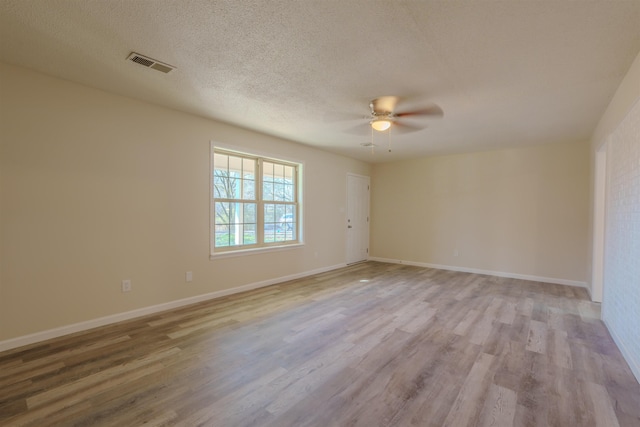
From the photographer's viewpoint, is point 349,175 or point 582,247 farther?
point 349,175

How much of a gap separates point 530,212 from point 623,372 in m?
3.56

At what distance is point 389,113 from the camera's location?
3.43m

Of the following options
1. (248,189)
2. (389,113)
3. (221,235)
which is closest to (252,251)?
(221,235)

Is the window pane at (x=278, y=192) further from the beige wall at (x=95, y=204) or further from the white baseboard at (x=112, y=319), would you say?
the white baseboard at (x=112, y=319)

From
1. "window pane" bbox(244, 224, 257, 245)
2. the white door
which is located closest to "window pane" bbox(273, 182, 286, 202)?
"window pane" bbox(244, 224, 257, 245)

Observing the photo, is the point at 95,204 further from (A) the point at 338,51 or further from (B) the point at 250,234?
(A) the point at 338,51

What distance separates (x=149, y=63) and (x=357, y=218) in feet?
17.1

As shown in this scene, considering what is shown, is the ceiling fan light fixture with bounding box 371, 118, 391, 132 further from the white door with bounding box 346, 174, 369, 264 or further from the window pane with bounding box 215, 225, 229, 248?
the white door with bounding box 346, 174, 369, 264

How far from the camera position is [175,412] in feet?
5.85

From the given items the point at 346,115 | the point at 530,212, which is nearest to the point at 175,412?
the point at 346,115

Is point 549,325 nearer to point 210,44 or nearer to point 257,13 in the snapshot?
point 257,13

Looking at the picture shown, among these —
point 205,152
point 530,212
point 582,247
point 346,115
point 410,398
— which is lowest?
point 410,398

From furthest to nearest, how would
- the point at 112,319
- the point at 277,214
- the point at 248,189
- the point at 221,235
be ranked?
the point at 277,214 < the point at 248,189 < the point at 221,235 < the point at 112,319

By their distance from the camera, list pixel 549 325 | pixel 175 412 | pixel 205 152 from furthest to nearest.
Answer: pixel 205 152
pixel 549 325
pixel 175 412
